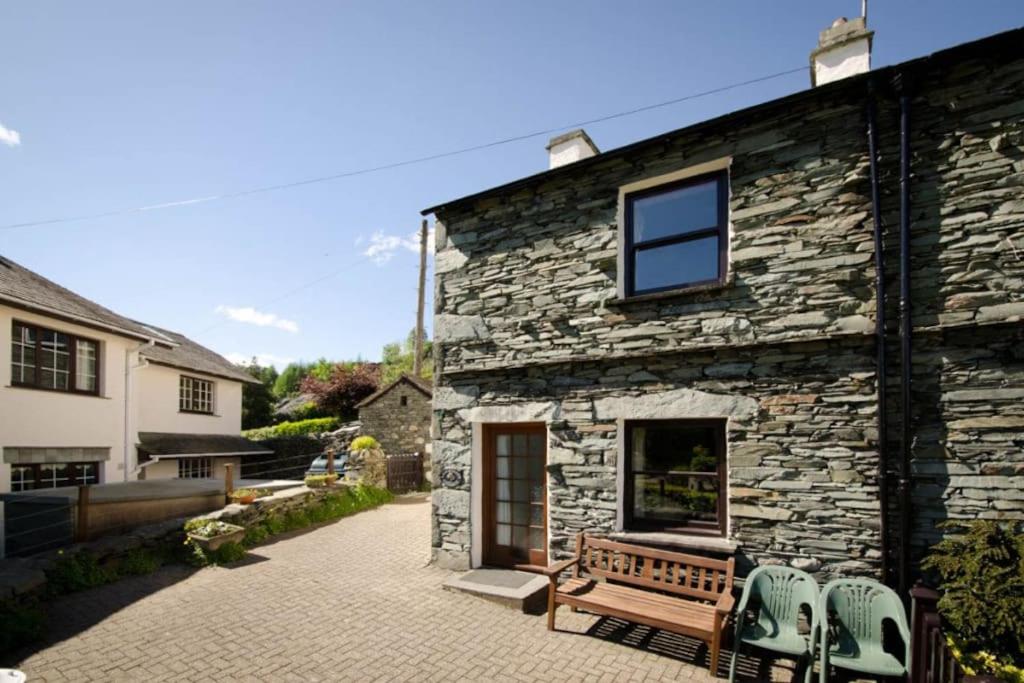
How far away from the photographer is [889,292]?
5121 millimetres

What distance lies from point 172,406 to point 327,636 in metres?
13.5

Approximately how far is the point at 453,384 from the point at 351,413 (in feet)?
67.5

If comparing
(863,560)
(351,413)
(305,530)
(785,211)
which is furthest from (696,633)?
(351,413)

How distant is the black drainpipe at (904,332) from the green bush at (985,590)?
33 cm

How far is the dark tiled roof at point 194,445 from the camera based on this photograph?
14.1m

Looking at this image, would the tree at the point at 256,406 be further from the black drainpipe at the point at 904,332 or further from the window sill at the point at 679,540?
the black drainpipe at the point at 904,332

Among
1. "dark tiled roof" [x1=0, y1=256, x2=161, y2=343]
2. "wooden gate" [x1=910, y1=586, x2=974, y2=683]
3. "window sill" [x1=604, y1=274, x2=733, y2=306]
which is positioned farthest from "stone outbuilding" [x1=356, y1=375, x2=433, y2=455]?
"wooden gate" [x1=910, y1=586, x2=974, y2=683]

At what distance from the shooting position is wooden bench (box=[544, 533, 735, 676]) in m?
4.82

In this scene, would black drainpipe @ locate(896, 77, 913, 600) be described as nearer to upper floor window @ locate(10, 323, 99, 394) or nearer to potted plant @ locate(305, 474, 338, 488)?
potted plant @ locate(305, 474, 338, 488)

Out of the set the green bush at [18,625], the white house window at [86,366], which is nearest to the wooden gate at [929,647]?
the green bush at [18,625]

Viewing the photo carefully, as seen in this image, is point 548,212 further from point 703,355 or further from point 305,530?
point 305,530

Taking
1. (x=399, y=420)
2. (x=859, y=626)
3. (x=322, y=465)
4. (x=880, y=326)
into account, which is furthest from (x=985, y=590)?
(x=322, y=465)

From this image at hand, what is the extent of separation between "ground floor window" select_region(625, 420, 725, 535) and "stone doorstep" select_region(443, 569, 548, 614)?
146cm

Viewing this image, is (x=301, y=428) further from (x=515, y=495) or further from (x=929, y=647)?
(x=929, y=647)
